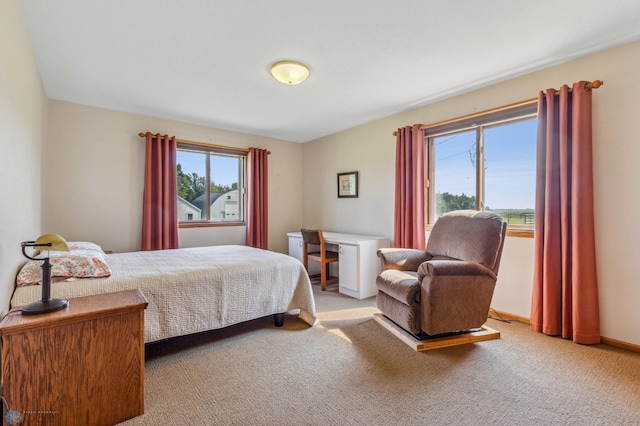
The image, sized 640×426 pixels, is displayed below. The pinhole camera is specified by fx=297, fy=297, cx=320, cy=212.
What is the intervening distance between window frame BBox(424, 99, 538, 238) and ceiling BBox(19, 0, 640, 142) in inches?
12.1

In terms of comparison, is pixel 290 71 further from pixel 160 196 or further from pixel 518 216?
pixel 518 216

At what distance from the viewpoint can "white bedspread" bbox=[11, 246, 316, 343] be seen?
197 cm

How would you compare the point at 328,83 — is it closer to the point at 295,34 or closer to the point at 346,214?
the point at 295,34

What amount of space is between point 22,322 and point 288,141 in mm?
4444

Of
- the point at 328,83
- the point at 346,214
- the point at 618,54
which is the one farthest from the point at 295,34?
the point at 346,214

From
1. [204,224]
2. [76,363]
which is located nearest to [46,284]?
[76,363]

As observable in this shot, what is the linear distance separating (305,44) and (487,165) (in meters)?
2.19

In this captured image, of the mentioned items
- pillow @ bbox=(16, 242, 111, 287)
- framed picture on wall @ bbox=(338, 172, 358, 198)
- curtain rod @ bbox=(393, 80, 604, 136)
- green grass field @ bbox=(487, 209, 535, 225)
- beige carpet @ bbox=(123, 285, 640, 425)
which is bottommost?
beige carpet @ bbox=(123, 285, 640, 425)

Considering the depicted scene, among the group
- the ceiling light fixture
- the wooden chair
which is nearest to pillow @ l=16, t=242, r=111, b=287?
the ceiling light fixture

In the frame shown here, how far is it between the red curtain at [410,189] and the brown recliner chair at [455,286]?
80cm

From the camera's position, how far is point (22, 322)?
1267 millimetres

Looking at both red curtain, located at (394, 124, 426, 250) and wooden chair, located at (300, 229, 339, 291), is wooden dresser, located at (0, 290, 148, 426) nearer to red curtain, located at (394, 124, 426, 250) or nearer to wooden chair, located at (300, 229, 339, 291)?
wooden chair, located at (300, 229, 339, 291)

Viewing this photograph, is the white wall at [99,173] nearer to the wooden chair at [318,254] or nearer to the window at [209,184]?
the window at [209,184]

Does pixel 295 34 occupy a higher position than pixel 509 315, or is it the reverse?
pixel 295 34
